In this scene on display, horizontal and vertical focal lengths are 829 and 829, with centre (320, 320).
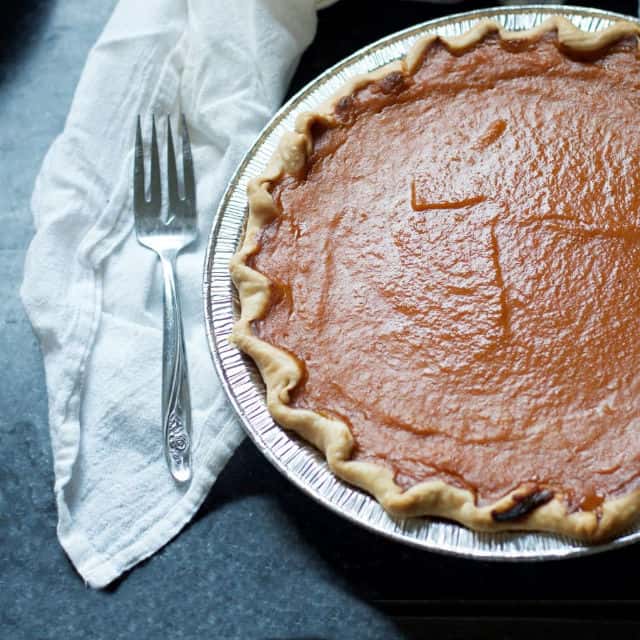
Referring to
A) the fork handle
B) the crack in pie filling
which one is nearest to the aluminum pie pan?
the crack in pie filling

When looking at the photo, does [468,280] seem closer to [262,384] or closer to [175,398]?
[262,384]

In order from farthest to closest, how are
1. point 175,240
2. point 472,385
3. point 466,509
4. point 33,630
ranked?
point 175,240, point 33,630, point 472,385, point 466,509

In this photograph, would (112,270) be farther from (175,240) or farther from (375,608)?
(375,608)

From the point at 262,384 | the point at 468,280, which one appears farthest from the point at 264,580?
the point at 468,280

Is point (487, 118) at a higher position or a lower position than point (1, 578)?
higher

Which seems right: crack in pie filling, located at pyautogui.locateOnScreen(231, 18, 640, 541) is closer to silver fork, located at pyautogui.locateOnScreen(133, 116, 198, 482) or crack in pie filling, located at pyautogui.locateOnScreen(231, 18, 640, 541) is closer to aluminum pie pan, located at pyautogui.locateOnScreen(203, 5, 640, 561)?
aluminum pie pan, located at pyautogui.locateOnScreen(203, 5, 640, 561)

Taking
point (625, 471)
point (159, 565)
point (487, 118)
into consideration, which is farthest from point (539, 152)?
point (159, 565)
